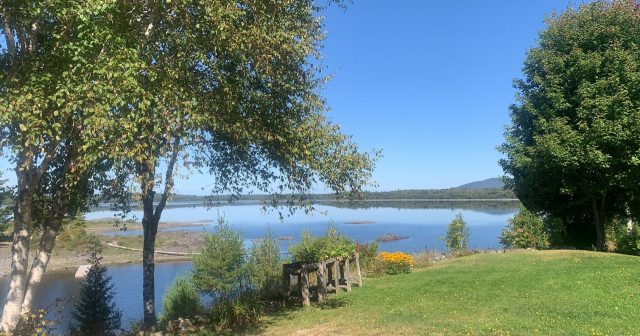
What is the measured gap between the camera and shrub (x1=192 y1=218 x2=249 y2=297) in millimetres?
23678

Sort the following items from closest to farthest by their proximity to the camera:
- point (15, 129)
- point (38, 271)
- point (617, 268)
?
1. point (15, 129)
2. point (38, 271)
3. point (617, 268)

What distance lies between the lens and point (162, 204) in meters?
11.6

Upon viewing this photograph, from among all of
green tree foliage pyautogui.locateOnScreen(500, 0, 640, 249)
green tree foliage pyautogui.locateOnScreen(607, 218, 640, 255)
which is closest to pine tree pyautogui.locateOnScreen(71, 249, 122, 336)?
green tree foliage pyautogui.locateOnScreen(500, 0, 640, 249)

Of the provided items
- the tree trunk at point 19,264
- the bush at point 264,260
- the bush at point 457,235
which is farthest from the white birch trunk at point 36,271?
the bush at point 457,235

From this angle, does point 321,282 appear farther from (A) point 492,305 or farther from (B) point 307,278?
(A) point 492,305

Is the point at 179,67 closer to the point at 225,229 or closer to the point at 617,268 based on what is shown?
the point at 617,268

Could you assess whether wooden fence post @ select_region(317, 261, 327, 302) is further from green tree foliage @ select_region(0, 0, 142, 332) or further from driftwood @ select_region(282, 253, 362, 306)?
green tree foliage @ select_region(0, 0, 142, 332)

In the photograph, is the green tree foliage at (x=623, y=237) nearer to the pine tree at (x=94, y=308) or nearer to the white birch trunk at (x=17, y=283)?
the pine tree at (x=94, y=308)

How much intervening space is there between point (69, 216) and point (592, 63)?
74.5 ft

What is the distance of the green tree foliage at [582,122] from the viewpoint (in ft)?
70.9

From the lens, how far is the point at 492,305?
11367mm

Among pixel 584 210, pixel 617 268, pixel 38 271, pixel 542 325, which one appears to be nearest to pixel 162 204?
pixel 38 271

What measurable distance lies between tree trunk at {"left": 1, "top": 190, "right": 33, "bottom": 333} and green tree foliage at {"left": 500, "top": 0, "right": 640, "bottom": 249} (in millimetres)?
20916

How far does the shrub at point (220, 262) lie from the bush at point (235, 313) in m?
10.1
